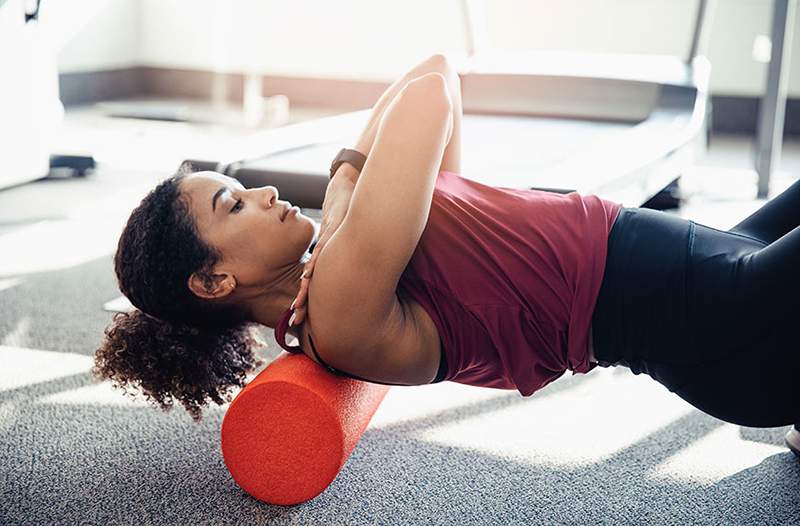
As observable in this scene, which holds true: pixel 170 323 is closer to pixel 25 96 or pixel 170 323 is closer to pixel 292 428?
pixel 292 428

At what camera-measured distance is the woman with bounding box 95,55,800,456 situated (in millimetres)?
1167

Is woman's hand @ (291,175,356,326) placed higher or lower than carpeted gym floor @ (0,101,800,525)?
higher

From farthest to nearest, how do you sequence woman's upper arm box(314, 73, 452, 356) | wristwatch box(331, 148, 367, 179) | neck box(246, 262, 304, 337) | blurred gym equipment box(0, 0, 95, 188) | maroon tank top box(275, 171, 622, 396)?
1. blurred gym equipment box(0, 0, 95, 188)
2. wristwatch box(331, 148, 367, 179)
3. neck box(246, 262, 304, 337)
4. maroon tank top box(275, 171, 622, 396)
5. woman's upper arm box(314, 73, 452, 356)

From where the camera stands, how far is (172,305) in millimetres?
1384

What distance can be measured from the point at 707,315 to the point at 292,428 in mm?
708

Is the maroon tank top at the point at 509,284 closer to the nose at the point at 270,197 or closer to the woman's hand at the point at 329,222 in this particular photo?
the woman's hand at the point at 329,222

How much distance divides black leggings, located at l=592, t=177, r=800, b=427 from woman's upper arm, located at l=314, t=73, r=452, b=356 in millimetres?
338

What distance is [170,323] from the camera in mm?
1453

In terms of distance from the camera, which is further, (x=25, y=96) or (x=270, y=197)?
(x=25, y=96)

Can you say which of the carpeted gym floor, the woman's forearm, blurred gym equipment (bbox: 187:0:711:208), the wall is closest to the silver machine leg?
blurred gym equipment (bbox: 187:0:711:208)

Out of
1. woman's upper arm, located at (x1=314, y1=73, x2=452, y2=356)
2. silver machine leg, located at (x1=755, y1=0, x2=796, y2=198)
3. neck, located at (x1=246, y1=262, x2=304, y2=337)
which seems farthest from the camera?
silver machine leg, located at (x1=755, y1=0, x2=796, y2=198)

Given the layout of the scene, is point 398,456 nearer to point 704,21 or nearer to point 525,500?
point 525,500

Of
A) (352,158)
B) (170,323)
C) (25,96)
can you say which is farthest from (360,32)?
(170,323)

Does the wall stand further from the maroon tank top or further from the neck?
the neck
